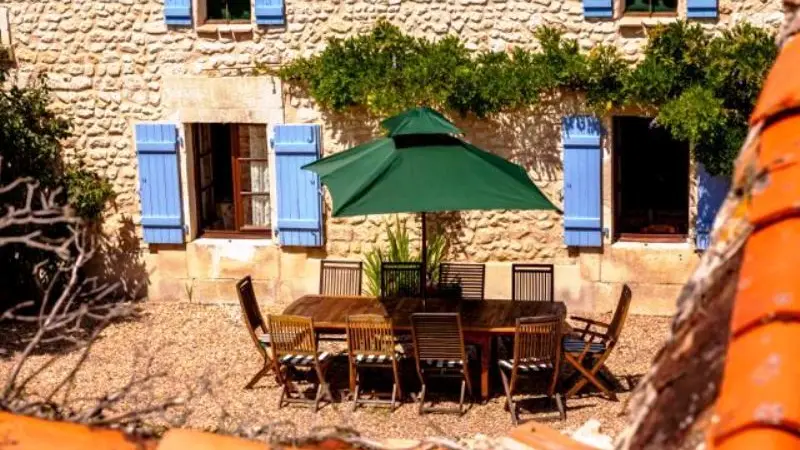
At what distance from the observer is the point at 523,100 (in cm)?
1123

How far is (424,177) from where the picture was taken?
8531 mm

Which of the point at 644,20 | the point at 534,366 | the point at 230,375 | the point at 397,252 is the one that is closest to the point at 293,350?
the point at 230,375

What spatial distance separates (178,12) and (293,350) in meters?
4.19

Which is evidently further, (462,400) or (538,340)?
(462,400)

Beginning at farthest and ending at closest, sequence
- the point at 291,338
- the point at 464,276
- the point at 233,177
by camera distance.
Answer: the point at 233,177, the point at 464,276, the point at 291,338

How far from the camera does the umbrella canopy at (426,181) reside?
831 cm

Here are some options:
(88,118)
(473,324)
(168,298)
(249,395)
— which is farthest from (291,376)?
(88,118)

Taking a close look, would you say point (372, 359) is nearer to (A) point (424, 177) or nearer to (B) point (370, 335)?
(B) point (370, 335)

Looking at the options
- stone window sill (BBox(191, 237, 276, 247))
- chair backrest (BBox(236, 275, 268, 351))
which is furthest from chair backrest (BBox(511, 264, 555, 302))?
stone window sill (BBox(191, 237, 276, 247))

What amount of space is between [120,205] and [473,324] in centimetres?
479

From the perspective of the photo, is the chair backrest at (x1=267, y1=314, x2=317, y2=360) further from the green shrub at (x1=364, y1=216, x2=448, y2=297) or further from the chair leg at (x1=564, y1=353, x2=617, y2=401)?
the green shrub at (x1=364, y1=216, x2=448, y2=297)

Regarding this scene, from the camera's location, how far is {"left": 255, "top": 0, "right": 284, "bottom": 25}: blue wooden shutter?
11.6m

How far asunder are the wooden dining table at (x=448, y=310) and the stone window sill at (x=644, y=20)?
9.34ft

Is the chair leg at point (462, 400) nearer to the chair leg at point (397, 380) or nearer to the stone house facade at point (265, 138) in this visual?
the chair leg at point (397, 380)
